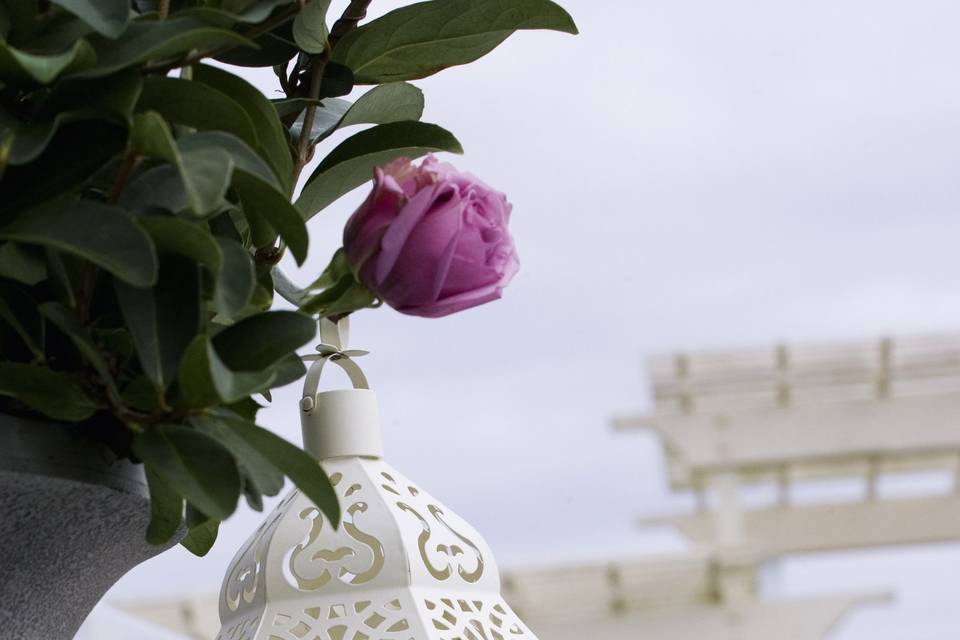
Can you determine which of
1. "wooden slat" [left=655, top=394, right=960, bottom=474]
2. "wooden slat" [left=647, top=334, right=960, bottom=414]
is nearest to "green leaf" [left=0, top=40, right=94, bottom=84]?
"wooden slat" [left=647, top=334, right=960, bottom=414]

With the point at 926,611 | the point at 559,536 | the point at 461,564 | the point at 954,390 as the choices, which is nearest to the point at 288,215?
the point at 461,564

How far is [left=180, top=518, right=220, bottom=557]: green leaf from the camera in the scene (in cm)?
37

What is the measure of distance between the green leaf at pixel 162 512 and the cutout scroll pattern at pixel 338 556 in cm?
5

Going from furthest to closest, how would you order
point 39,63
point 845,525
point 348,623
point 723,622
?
point 845,525 → point 723,622 → point 348,623 → point 39,63

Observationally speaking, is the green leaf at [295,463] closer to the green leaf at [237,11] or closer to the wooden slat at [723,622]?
the green leaf at [237,11]

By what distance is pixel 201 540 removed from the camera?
378mm

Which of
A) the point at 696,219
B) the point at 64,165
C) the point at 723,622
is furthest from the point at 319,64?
the point at 696,219

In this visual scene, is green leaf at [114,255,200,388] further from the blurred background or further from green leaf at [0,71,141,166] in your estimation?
the blurred background

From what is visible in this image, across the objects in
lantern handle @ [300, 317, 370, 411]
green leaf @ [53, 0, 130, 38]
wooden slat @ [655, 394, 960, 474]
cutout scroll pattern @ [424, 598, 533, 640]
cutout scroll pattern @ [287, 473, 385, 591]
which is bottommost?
wooden slat @ [655, 394, 960, 474]

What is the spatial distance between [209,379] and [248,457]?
0.04m

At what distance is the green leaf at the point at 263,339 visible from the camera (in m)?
0.26

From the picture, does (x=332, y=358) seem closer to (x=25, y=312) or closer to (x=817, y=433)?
(x=25, y=312)

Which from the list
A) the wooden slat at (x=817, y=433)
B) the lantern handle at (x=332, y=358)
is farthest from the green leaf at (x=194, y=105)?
the wooden slat at (x=817, y=433)

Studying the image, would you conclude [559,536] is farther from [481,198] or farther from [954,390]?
[481,198]
